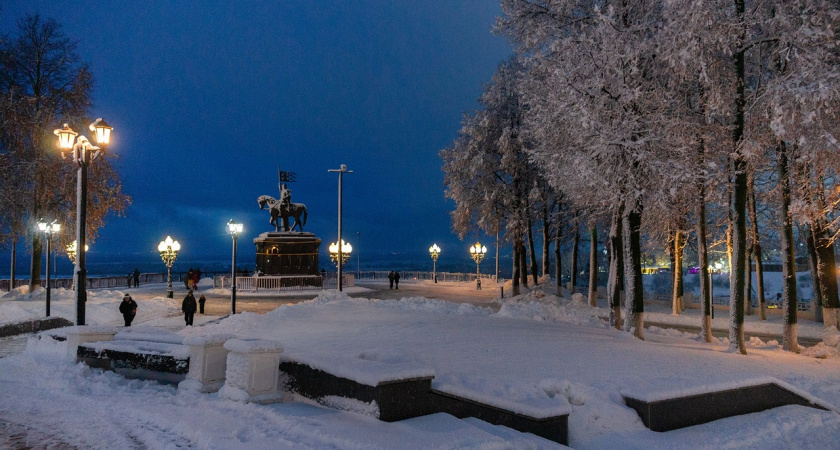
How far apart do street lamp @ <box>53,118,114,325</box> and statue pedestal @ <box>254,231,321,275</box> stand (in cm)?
2554

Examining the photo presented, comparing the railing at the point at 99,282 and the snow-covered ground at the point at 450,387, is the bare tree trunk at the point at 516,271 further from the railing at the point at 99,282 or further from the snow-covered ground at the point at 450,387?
the railing at the point at 99,282

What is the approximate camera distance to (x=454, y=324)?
15.4m

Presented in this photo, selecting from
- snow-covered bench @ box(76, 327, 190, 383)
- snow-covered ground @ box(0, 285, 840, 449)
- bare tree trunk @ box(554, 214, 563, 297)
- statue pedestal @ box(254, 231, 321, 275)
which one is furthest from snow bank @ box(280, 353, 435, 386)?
statue pedestal @ box(254, 231, 321, 275)

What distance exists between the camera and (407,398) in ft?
22.9

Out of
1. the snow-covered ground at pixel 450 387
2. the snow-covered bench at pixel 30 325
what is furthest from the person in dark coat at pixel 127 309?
the snow-covered ground at pixel 450 387

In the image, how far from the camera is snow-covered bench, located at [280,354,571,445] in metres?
6.85

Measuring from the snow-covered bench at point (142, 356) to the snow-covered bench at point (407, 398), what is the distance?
10.3 ft

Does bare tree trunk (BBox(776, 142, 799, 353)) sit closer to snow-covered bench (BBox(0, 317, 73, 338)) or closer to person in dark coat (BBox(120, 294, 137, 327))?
person in dark coat (BBox(120, 294, 137, 327))

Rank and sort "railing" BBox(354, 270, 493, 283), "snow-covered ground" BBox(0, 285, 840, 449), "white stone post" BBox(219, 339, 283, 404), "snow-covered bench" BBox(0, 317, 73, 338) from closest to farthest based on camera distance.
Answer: "snow-covered ground" BBox(0, 285, 840, 449), "white stone post" BBox(219, 339, 283, 404), "snow-covered bench" BBox(0, 317, 73, 338), "railing" BBox(354, 270, 493, 283)

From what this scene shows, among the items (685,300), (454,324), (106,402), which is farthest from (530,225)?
(106,402)

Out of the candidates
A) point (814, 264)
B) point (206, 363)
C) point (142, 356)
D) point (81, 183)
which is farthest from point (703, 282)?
point (81, 183)

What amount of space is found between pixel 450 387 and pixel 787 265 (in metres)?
14.2

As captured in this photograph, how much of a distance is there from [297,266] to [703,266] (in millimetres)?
30773

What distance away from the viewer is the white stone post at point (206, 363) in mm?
8680
